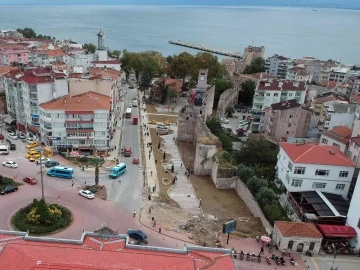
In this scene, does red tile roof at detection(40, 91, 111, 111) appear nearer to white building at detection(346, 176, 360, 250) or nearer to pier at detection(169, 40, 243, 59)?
white building at detection(346, 176, 360, 250)

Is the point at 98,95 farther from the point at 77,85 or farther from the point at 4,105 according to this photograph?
the point at 4,105

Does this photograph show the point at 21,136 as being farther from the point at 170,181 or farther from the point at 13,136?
the point at 170,181

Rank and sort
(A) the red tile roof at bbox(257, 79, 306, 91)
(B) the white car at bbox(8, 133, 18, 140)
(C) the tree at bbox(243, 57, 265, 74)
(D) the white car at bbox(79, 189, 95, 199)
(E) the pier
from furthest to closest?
(E) the pier
(C) the tree at bbox(243, 57, 265, 74)
(A) the red tile roof at bbox(257, 79, 306, 91)
(B) the white car at bbox(8, 133, 18, 140)
(D) the white car at bbox(79, 189, 95, 199)

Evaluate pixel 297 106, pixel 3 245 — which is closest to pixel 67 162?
pixel 3 245

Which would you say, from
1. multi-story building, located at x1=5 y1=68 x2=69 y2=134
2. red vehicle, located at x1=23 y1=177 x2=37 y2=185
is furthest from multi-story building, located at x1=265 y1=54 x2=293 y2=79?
red vehicle, located at x1=23 y1=177 x2=37 y2=185

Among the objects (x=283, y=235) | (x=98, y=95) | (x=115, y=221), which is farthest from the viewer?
(x=98, y=95)

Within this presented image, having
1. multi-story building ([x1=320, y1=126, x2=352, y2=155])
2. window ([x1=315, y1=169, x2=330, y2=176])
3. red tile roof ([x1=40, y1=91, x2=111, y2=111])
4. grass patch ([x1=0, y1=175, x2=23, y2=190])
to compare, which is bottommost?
grass patch ([x1=0, y1=175, x2=23, y2=190])
